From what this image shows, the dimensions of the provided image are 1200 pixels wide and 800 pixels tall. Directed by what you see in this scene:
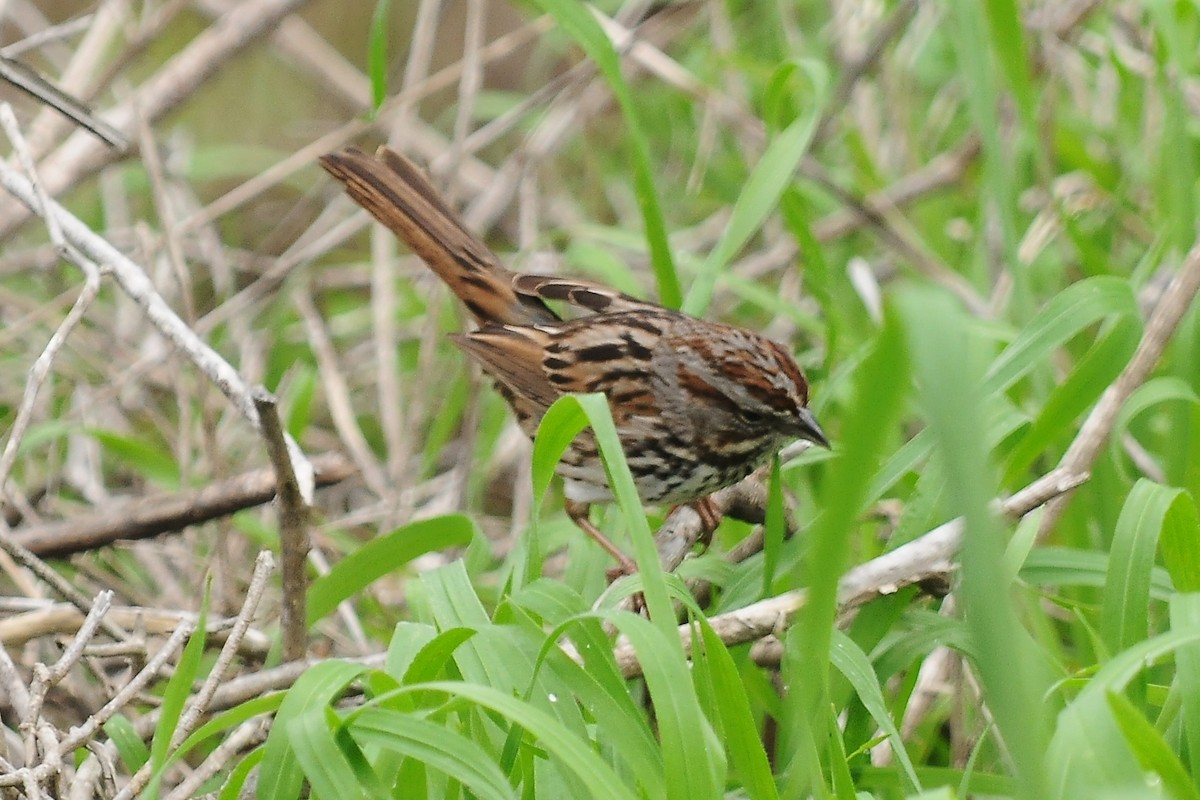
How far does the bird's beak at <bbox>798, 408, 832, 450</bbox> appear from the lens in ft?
8.81

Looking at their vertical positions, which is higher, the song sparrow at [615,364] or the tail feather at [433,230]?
the tail feather at [433,230]

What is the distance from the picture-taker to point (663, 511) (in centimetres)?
336

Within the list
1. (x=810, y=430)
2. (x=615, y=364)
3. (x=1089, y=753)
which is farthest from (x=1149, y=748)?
(x=615, y=364)

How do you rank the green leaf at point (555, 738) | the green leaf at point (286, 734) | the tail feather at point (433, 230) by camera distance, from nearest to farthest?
the green leaf at point (555, 738) → the green leaf at point (286, 734) → the tail feather at point (433, 230)

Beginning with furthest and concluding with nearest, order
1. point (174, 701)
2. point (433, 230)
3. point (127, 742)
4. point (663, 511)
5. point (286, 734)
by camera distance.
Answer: point (433, 230)
point (663, 511)
point (127, 742)
point (174, 701)
point (286, 734)

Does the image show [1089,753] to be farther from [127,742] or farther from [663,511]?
[663,511]

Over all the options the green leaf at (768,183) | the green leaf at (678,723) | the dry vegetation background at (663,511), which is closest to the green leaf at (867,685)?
the dry vegetation background at (663,511)

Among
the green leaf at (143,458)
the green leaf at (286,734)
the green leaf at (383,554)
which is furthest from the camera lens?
the green leaf at (143,458)

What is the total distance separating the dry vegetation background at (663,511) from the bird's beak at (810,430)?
0.10 meters

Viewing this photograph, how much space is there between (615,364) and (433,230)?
2.09 ft

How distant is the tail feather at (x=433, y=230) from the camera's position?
3400 millimetres

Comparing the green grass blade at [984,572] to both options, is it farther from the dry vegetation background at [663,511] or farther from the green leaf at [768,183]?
the green leaf at [768,183]

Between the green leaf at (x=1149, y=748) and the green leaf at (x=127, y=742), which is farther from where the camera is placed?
the green leaf at (x=127, y=742)

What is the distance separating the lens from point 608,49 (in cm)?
277
